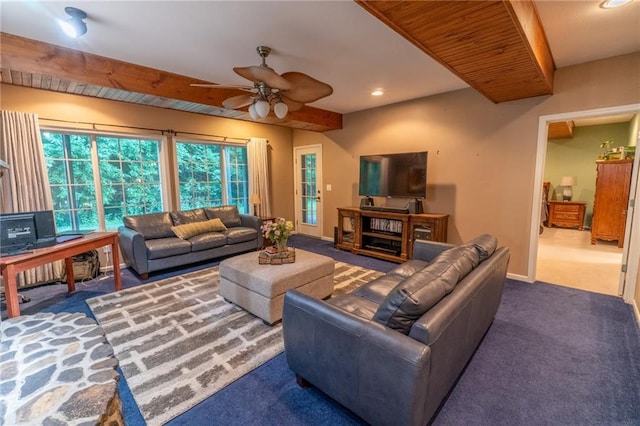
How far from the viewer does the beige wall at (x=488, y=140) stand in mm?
3049

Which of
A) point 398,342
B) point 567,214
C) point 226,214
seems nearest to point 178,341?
point 398,342

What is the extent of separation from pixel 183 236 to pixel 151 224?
49 centimetres

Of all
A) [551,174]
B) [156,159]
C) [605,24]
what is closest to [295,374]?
[605,24]

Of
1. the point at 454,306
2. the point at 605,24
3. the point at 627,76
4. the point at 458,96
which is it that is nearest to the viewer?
the point at 454,306

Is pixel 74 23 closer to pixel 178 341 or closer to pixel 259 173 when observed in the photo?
pixel 178 341

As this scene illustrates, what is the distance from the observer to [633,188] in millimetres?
2961

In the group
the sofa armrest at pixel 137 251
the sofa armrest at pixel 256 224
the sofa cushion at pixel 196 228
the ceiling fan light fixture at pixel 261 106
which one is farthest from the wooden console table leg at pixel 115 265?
the ceiling fan light fixture at pixel 261 106

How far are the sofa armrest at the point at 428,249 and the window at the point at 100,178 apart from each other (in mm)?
4144

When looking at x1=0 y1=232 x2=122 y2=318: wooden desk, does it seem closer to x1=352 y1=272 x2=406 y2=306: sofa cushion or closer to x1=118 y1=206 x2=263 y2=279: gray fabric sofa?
x1=118 y1=206 x2=263 y2=279: gray fabric sofa

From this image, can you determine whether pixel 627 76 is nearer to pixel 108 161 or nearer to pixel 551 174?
pixel 551 174

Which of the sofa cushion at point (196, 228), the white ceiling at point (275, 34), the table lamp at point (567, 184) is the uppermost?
the white ceiling at point (275, 34)

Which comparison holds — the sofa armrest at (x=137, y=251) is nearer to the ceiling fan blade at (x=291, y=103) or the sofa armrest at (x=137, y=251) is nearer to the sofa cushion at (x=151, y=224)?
the sofa cushion at (x=151, y=224)

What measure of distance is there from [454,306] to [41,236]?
3.70 meters

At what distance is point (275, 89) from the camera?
2658mm
